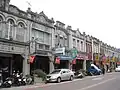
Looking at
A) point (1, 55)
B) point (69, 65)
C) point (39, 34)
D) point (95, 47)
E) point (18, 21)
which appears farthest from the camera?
point (95, 47)

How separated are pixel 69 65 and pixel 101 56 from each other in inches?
775

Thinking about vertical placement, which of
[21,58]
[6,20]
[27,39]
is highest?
[6,20]

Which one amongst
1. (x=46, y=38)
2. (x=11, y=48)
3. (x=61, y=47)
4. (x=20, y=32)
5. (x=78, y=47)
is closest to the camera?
(x=11, y=48)

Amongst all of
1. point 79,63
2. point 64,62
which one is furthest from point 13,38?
point 79,63

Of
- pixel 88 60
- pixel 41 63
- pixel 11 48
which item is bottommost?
pixel 41 63

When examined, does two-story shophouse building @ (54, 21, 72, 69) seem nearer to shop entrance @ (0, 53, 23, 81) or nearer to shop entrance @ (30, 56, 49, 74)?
shop entrance @ (30, 56, 49, 74)

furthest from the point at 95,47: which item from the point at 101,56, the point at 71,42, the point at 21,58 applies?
the point at 21,58

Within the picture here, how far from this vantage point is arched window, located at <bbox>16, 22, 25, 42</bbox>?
26791 millimetres

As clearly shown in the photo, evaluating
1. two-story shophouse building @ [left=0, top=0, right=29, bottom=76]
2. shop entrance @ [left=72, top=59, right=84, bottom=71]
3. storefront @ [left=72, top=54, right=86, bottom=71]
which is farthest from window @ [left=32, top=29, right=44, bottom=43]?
shop entrance @ [left=72, top=59, right=84, bottom=71]

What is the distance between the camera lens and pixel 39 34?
30766mm

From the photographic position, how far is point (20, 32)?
1070 inches

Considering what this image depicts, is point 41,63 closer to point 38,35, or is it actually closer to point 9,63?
point 38,35

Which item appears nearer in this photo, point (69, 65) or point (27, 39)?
point (27, 39)

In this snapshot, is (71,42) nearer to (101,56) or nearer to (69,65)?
(69,65)
